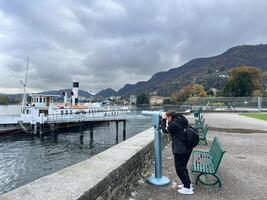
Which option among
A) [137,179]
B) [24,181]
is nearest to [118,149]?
[137,179]

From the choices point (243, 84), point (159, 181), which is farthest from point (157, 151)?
point (243, 84)

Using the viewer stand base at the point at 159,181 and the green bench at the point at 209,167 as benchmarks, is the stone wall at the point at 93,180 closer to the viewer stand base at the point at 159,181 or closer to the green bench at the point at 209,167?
the viewer stand base at the point at 159,181

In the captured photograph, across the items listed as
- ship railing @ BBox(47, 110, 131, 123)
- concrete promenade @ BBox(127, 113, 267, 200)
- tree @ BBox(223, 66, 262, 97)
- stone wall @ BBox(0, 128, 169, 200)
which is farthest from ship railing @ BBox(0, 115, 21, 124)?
tree @ BBox(223, 66, 262, 97)

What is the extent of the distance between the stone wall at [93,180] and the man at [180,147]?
922mm

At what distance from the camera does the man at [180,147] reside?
530 cm

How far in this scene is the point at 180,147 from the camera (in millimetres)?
5293

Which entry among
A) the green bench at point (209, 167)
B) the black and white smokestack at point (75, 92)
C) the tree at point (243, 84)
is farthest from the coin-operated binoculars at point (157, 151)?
the tree at point (243, 84)

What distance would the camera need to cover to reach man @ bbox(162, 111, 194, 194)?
5301 mm

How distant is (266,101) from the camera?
161ft

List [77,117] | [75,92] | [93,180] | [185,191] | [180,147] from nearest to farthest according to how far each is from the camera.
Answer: [93,180]
[180,147]
[185,191]
[77,117]
[75,92]

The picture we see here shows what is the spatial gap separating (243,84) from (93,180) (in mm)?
93273

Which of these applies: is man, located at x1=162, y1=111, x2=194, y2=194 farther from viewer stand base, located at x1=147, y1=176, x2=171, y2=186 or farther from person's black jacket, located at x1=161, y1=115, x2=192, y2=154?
viewer stand base, located at x1=147, y1=176, x2=171, y2=186

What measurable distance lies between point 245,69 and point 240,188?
319 ft

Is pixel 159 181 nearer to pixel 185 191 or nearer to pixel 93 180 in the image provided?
pixel 185 191
